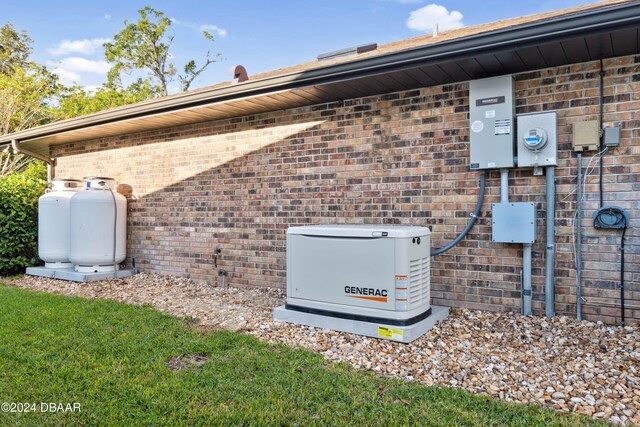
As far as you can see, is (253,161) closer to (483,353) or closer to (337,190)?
(337,190)

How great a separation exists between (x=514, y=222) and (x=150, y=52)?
21897mm

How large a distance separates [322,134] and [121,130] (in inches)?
142

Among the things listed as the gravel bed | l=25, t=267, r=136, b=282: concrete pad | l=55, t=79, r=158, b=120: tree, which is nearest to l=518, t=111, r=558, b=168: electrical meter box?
the gravel bed

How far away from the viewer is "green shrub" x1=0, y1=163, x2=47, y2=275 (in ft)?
23.0

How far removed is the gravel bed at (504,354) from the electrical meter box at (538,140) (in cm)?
137

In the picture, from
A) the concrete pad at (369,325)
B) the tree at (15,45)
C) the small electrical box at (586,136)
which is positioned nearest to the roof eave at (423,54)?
the small electrical box at (586,136)

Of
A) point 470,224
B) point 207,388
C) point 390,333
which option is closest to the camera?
point 207,388

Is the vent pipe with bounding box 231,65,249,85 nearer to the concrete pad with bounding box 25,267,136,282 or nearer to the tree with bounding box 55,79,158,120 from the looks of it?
the concrete pad with bounding box 25,267,136,282

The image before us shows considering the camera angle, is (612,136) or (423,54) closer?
(612,136)

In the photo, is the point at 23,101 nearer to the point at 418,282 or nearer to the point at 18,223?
the point at 18,223

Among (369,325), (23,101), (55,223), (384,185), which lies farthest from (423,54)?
(23,101)

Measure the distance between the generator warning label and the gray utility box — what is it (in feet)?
4.43

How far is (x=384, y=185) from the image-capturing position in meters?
4.62

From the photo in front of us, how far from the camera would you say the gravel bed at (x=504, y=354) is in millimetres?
2459
